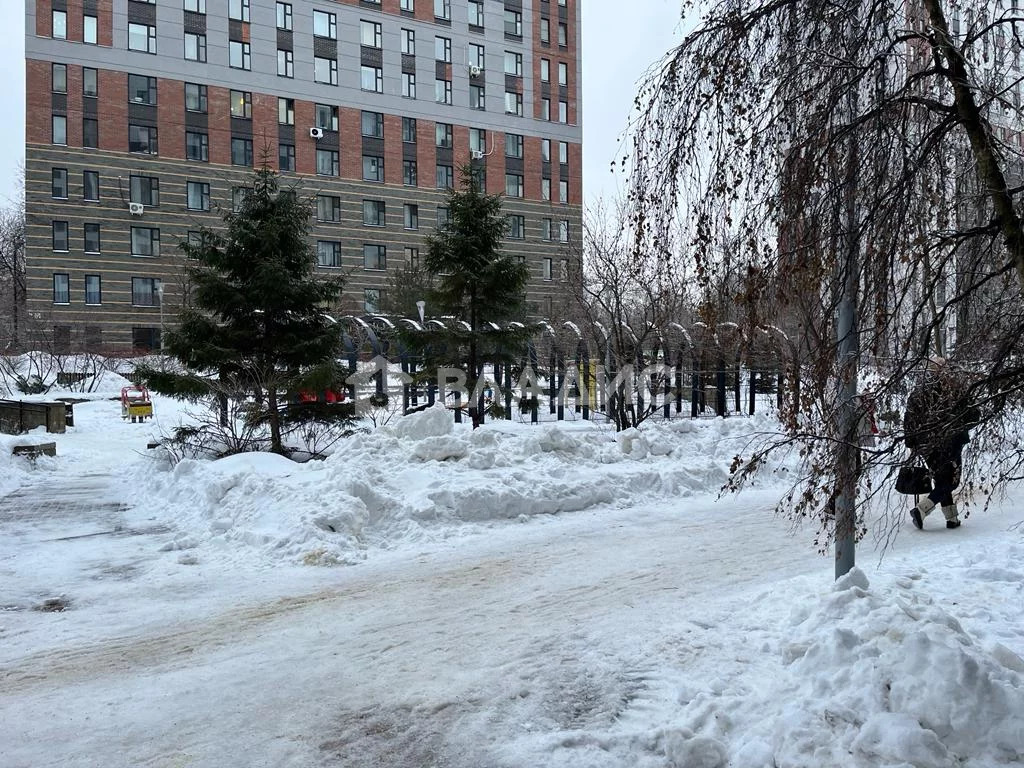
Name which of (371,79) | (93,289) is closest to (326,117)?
(371,79)

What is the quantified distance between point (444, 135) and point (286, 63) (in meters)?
11.1

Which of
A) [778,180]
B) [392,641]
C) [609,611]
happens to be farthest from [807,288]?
[392,641]

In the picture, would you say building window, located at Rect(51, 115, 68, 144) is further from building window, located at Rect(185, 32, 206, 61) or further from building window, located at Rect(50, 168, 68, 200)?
building window, located at Rect(185, 32, 206, 61)

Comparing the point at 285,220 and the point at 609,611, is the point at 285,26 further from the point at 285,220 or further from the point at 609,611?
the point at 609,611

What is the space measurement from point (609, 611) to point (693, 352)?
1546cm

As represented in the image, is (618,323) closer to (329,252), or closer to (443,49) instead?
(329,252)

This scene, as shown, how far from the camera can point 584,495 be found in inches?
397

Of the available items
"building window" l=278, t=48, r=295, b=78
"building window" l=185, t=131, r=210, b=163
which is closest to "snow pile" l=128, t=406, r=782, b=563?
"building window" l=185, t=131, r=210, b=163

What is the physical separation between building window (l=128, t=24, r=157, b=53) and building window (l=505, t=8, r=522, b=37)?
77.1ft

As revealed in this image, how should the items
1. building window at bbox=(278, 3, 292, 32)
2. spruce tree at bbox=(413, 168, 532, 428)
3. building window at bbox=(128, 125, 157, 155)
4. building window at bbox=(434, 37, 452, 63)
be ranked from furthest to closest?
building window at bbox=(434, 37, 452, 63) → building window at bbox=(278, 3, 292, 32) → building window at bbox=(128, 125, 157, 155) → spruce tree at bbox=(413, 168, 532, 428)

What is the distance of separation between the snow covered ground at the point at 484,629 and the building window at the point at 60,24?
1707 inches

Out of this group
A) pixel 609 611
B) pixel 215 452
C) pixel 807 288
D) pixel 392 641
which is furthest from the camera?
pixel 215 452

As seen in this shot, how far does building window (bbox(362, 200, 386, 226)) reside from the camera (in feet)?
169

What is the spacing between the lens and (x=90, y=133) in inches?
1752
